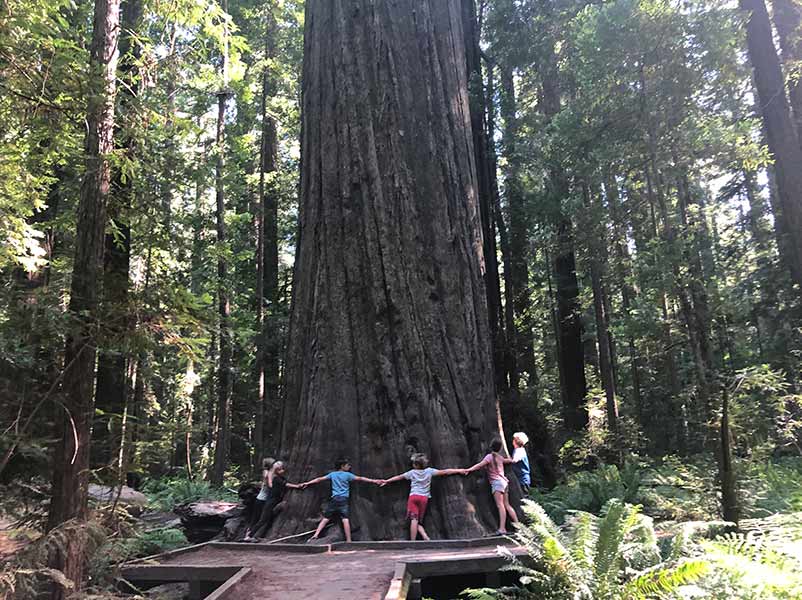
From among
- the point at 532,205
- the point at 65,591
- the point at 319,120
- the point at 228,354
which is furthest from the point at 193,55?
the point at 228,354

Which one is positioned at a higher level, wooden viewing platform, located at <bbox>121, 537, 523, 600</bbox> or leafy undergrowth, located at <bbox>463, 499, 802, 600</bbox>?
leafy undergrowth, located at <bbox>463, 499, 802, 600</bbox>

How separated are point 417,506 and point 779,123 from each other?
11.4m

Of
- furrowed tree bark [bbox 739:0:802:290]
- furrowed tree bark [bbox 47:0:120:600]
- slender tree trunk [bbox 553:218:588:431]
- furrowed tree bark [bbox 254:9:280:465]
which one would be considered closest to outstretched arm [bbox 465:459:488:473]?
furrowed tree bark [bbox 47:0:120:600]

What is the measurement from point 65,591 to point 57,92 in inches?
145

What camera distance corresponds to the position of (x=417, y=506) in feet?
21.5

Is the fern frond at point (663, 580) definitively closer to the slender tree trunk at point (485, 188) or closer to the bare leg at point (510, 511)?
the bare leg at point (510, 511)

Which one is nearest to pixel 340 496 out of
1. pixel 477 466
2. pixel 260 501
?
pixel 260 501

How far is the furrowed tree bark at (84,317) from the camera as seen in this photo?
3885 mm

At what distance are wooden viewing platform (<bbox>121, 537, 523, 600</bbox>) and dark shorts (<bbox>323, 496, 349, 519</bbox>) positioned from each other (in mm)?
433

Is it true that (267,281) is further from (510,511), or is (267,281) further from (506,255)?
(510,511)

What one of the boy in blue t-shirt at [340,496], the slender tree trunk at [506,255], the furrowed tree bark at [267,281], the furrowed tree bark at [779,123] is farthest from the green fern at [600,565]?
the furrowed tree bark at [267,281]

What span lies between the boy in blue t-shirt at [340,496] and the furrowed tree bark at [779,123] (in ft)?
34.5

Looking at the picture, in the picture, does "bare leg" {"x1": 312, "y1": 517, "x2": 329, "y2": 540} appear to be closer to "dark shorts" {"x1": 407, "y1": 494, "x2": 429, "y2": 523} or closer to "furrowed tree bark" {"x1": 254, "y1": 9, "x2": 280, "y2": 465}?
"dark shorts" {"x1": 407, "y1": 494, "x2": 429, "y2": 523}

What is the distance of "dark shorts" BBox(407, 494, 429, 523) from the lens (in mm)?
6547
